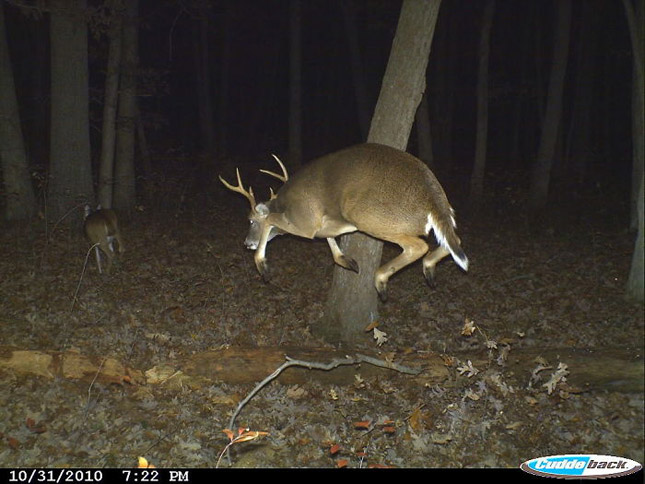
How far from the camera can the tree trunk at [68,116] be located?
11.4 metres

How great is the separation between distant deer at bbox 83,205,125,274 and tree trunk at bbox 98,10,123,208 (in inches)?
81.9

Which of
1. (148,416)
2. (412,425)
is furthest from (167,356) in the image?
(412,425)

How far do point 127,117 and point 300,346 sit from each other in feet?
26.5

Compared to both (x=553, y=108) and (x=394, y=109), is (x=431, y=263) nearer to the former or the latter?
(x=394, y=109)

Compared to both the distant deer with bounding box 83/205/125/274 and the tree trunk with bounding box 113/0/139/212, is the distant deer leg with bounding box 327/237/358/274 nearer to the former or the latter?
the distant deer with bounding box 83/205/125/274

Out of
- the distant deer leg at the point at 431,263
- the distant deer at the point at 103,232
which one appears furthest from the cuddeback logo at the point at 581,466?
the distant deer at the point at 103,232

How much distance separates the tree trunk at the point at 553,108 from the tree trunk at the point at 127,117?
10.2 meters

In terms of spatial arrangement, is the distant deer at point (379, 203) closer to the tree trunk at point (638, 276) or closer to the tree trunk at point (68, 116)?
the tree trunk at point (638, 276)

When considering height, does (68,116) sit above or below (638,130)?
below

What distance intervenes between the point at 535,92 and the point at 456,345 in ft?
64.1

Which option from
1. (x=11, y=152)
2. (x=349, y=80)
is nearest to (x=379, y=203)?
(x=11, y=152)

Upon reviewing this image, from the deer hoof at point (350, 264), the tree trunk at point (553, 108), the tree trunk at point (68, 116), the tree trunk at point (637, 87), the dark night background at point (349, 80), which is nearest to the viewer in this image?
the deer hoof at point (350, 264)

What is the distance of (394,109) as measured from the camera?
7.10 m

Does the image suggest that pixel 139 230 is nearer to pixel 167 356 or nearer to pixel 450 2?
pixel 167 356
